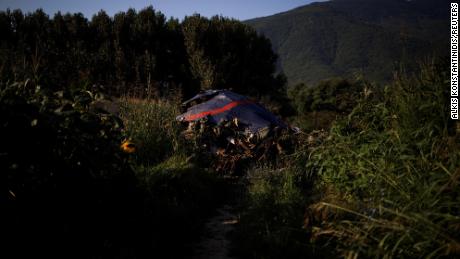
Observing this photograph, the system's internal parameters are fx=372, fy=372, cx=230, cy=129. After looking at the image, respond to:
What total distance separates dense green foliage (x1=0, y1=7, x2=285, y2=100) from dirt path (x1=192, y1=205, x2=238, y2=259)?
13.2 m

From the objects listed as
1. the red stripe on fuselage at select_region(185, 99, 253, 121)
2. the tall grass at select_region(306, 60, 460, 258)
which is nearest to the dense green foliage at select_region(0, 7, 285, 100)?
the red stripe on fuselage at select_region(185, 99, 253, 121)

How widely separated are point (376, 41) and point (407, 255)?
151448 mm

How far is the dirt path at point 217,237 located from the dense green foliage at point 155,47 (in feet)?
43.1

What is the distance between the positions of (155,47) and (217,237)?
→ 17867 mm

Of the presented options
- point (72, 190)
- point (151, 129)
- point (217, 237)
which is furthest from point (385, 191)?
point (151, 129)

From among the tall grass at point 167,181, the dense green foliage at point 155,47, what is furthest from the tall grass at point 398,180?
the dense green foliage at point 155,47

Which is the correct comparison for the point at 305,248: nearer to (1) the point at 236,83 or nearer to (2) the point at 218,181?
(2) the point at 218,181

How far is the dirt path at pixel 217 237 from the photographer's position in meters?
3.79

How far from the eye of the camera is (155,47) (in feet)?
67.9

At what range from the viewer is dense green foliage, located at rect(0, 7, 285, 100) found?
739 inches

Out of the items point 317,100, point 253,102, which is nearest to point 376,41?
point 317,100

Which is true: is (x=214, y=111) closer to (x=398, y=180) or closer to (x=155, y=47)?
(x=398, y=180)

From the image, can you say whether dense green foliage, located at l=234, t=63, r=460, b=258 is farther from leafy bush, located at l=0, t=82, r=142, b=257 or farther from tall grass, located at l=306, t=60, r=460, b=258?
leafy bush, located at l=0, t=82, r=142, b=257

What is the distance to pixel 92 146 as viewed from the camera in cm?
282
